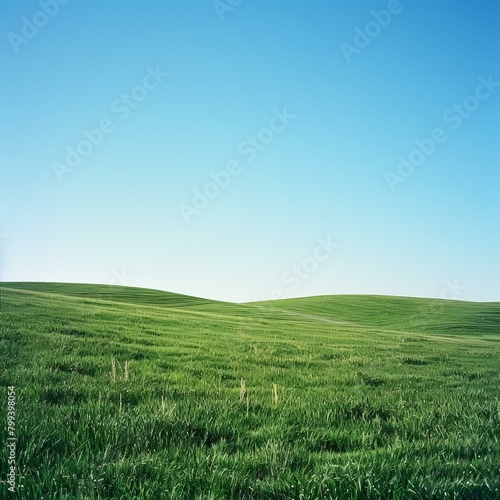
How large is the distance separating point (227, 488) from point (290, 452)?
38.8 inches

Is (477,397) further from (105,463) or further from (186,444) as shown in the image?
(105,463)

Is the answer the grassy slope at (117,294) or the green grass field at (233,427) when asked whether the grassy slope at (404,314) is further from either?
the green grass field at (233,427)

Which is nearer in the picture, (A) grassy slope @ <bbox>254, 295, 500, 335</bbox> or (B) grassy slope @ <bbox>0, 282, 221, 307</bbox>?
(A) grassy slope @ <bbox>254, 295, 500, 335</bbox>

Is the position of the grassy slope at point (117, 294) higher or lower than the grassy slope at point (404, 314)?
higher

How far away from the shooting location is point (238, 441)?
4.70m

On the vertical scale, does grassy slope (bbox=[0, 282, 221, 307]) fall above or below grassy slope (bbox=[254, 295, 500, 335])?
above

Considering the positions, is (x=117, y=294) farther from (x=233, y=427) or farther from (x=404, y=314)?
(x=233, y=427)

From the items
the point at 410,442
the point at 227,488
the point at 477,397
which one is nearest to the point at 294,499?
the point at 227,488

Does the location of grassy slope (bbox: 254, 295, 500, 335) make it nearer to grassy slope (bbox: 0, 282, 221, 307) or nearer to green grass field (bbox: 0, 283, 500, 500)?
grassy slope (bbox: 0, 282, 221, 307)

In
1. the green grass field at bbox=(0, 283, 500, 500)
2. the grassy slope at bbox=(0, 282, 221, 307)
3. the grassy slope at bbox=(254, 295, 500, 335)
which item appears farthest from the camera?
the grassy slope at bbox=(0, 282, 221, 307)

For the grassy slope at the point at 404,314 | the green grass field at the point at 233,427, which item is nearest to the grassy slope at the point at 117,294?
the grassy slope at the point at 404,314

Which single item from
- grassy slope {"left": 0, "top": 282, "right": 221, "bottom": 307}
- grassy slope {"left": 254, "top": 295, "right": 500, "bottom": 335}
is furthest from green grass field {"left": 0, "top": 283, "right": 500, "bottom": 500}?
grassy slope {"left": 0, "top": 282, "right": 221, "bottom": 307}

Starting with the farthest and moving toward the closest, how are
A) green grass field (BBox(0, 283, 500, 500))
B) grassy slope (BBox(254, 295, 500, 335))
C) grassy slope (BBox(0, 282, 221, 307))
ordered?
grassy slope (BBox(0, 282, 221, 307))
grassy slope (BBox(254, 295, 500, 335))
green grass field (BBox(0, 283, 500, 500))

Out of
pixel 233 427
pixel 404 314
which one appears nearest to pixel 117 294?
pixel 404 314
